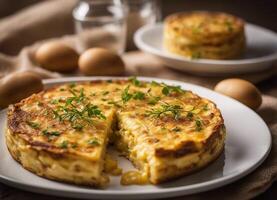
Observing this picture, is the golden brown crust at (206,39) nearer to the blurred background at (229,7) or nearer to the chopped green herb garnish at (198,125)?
the chopped green herb garnish at (198,125)

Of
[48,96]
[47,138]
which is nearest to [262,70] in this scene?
[48,96]

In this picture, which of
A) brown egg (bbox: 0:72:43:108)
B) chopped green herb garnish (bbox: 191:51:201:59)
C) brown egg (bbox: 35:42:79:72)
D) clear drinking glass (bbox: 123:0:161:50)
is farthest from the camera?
clear drinking glass (bbox: 123:0:161:50)

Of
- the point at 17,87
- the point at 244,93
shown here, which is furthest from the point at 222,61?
the point at 17,87

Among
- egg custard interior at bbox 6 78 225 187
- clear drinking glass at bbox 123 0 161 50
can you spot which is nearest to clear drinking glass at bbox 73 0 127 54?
clear drinking glass at bbox 123 0 161 50

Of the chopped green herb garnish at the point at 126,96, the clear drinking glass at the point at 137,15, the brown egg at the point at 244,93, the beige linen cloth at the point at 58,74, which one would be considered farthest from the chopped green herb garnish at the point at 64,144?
the clear drinking glass at the point at 137,15

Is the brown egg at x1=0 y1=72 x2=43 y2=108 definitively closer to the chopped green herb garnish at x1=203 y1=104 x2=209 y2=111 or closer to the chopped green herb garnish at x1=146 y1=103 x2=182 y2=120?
the chopped green herb garnish at x1=146 y1=103 x2=182 y2=120

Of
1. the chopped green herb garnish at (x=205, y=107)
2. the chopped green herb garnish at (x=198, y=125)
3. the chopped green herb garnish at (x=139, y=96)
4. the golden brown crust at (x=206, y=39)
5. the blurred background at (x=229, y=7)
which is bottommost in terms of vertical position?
the blurred background at (x=229, y=7)

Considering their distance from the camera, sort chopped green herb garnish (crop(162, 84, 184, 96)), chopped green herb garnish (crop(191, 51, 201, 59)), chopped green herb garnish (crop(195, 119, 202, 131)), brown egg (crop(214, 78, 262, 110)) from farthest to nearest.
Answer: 1. chopped green herb garnish (crop(191, 51, 201, 59))
2. brown egg (crop(214, 78, 262, 110))
3. chopped green herb garnish (crop(162, 84, 184, 96))
4. chopped green herb garnish (crop(195, 119, 202, 131))
